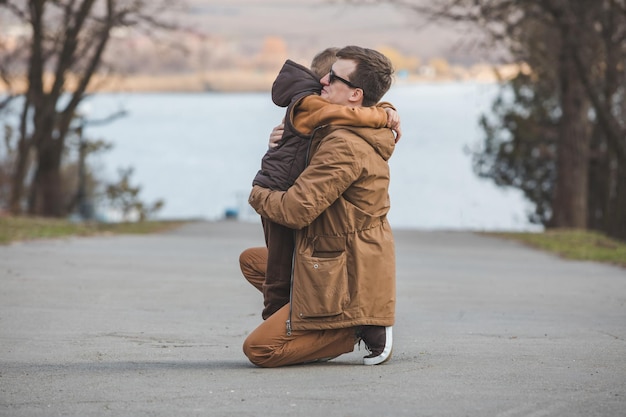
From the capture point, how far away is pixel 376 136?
6.32m

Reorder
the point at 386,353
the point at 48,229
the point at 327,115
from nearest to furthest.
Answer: the point at 327,115 < the point at 386,353 < the point at 48,229

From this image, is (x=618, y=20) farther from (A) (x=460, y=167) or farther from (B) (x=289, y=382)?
(A) (x=460, y=167)

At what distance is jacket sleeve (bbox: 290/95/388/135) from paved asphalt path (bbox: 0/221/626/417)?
A: 131 centimetres

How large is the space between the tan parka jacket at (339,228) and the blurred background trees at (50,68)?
845 inches

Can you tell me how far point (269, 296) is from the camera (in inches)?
258

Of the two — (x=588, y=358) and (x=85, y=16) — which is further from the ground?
(x=85, y=16)

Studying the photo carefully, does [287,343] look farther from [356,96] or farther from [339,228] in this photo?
[356,96]

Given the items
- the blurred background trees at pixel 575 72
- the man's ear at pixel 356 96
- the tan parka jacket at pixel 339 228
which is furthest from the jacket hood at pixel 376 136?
the blurred background trees at pixel 575 72

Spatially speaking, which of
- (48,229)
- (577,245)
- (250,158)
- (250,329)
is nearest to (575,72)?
(577,245)

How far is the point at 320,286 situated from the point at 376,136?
850 millimetres

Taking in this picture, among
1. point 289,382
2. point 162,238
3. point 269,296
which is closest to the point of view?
point 289,382

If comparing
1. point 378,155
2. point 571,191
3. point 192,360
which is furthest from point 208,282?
point 571,191

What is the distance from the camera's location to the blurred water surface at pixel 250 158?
61750 millimetres

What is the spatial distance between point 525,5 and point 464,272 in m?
11.1
